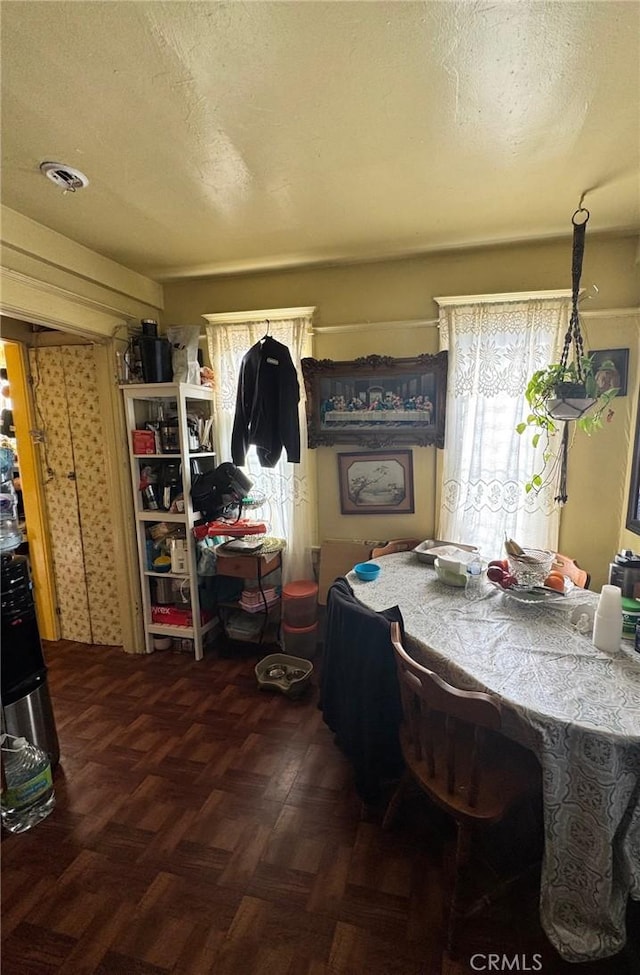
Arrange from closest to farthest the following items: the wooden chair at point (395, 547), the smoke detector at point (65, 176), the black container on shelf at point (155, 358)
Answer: the smoke detector at point (65, 176) < the wooden chair at point (395, 547) < the black container on shelf at point (155, 358)

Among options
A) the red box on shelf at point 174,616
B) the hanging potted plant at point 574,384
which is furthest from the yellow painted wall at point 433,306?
the red box on shelf at point 174,616

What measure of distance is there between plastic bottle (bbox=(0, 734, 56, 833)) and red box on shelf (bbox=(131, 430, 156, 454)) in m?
1.62

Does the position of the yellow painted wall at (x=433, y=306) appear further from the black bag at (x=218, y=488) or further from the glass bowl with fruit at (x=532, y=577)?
the glass bowl with fruit at (x=532, y=577)

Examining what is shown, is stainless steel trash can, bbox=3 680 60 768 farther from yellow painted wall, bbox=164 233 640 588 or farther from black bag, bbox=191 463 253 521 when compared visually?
yellow painted wall, bbox=164 233 640 588

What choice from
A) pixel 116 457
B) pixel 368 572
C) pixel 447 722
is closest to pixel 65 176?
pixel 116 457

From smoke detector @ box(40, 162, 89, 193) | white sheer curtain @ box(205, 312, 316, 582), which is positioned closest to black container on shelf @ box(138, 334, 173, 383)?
white sheer curtain @ box(205, 312, 316, 582)

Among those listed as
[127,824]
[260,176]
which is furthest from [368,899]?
[260,176]

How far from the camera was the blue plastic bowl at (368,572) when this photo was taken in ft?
6.57

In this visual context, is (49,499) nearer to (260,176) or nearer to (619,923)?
(260,176)

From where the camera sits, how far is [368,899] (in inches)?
50.8

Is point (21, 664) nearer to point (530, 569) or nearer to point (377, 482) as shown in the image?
point (377, 482)

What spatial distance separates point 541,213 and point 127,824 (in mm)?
3316

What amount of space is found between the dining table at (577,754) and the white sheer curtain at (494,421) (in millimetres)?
1128

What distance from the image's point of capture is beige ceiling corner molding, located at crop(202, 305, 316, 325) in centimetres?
258
